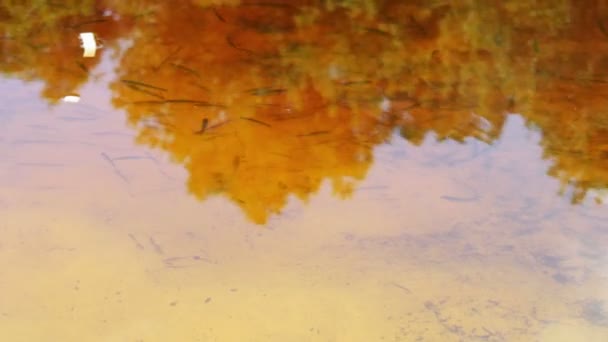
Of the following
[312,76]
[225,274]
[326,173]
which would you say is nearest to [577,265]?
[326,173]

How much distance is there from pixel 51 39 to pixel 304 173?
1166 millimetres

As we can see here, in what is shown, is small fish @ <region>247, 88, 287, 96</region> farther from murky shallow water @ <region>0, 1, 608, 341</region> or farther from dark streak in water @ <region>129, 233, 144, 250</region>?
dark streak in water @ <region>129, 233, 144, 250</region>

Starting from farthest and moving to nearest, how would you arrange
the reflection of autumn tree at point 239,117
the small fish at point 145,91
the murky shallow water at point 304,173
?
the small fish at point 145,91
the reflection of autumn tree at point 239,117
the murky shallow water at point 304,173

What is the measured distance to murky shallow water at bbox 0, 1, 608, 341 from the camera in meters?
1.52

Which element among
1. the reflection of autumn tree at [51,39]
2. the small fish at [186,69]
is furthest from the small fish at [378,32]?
the reflection of autumn tree at [51,39]

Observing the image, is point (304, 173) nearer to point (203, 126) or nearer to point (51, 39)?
point (203, 126)

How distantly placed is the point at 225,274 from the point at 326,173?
46 cm

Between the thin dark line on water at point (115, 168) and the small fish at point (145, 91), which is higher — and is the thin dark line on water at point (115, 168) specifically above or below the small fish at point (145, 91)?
below

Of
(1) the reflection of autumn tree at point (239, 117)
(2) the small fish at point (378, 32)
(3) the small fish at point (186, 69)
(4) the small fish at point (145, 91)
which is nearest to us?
(1) the reflection of autumn tree at point (239, 117)

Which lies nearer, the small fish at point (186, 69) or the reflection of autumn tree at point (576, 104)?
the reflection of autumn tree at point (576, 104)

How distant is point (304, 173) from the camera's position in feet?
6.16

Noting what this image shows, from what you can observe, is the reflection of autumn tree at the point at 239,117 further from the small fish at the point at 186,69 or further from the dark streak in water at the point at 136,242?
the dark streak in water at the point at 136,242

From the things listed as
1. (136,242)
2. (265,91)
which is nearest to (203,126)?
(265,91)

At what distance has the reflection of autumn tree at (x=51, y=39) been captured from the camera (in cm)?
225
